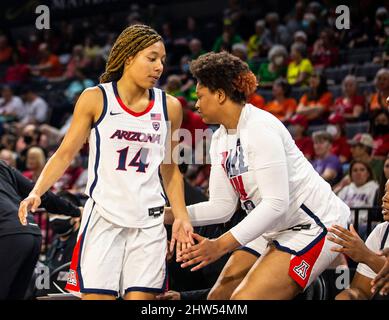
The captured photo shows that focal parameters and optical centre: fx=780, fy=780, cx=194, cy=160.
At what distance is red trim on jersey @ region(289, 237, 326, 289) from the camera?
Result: 11.4 feet

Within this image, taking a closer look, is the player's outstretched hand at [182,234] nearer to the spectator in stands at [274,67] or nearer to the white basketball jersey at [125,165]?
the white basketball jersey at [125,165]

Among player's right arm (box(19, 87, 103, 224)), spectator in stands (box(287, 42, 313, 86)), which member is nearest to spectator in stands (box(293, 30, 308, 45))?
spectator in stands (box(287, 42, 313, 86))

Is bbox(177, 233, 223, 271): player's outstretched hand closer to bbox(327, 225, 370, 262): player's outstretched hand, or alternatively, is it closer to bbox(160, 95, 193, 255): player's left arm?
bbox(160, 95, 193, 255): player's left arm

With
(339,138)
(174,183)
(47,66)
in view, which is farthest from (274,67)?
(174,183)

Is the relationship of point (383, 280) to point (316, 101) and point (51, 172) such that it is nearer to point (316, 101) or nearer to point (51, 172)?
point (51, 172)

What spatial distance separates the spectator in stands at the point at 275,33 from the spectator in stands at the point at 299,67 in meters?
0.86

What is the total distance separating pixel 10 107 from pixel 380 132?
20.9 feet

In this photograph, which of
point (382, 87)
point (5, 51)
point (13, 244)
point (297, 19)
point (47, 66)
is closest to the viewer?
point (13, 244)

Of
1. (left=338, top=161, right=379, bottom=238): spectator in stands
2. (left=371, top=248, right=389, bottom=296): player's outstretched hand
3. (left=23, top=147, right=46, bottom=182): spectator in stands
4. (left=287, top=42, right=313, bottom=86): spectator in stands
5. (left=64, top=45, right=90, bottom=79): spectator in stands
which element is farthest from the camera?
(left=64, top=45, right=90, bottom=79): spectator in stands

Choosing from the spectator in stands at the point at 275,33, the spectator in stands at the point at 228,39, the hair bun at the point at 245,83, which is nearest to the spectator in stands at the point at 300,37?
the spectator in stands at the point at 275,33

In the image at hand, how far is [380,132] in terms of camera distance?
23.1ft

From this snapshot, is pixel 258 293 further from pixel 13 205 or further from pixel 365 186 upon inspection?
pixel 365 186

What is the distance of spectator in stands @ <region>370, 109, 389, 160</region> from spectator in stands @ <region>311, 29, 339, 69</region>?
211 centimetres

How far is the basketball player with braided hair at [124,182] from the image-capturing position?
3299 mm
